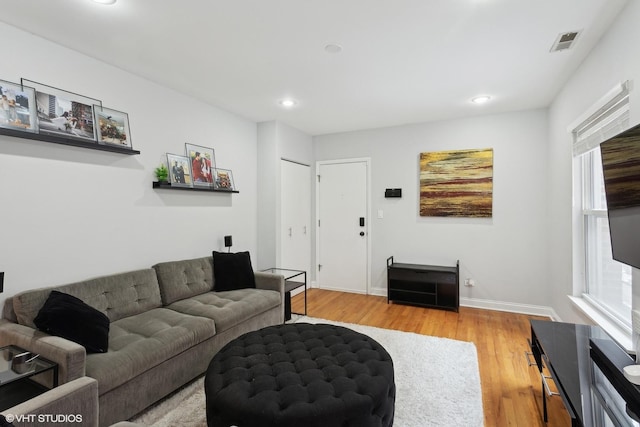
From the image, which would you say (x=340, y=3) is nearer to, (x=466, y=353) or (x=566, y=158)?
(x=566, y=158)

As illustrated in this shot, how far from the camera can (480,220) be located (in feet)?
14.1

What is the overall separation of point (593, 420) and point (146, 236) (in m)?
3.30

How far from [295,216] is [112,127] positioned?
2.75 meters

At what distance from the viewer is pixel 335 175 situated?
206 inches

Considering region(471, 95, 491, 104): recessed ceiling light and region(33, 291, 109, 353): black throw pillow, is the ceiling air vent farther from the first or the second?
region(33, 291, 109, 353): black throw pillow

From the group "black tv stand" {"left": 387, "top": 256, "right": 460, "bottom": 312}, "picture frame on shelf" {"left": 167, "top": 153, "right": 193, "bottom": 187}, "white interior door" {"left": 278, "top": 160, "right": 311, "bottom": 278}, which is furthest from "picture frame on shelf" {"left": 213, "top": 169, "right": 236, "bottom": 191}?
"black tv stand" {"left": 387, "top": 256, "right": 460, "bottom": 312}

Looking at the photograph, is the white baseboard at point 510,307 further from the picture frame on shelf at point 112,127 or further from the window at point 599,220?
the picture frame on shelf at point 112,127

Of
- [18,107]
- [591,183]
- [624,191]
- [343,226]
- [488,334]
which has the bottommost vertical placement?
[488,334]

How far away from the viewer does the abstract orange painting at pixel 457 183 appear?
4254mm

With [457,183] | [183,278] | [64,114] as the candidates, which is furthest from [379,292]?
[64,114]

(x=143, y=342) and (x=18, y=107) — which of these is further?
(x=18, y=107)

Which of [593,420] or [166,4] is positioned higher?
[166,4]

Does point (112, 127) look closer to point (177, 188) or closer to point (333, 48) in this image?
point (177, 188)

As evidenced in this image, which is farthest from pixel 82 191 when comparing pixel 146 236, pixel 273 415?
pixel 273 415
